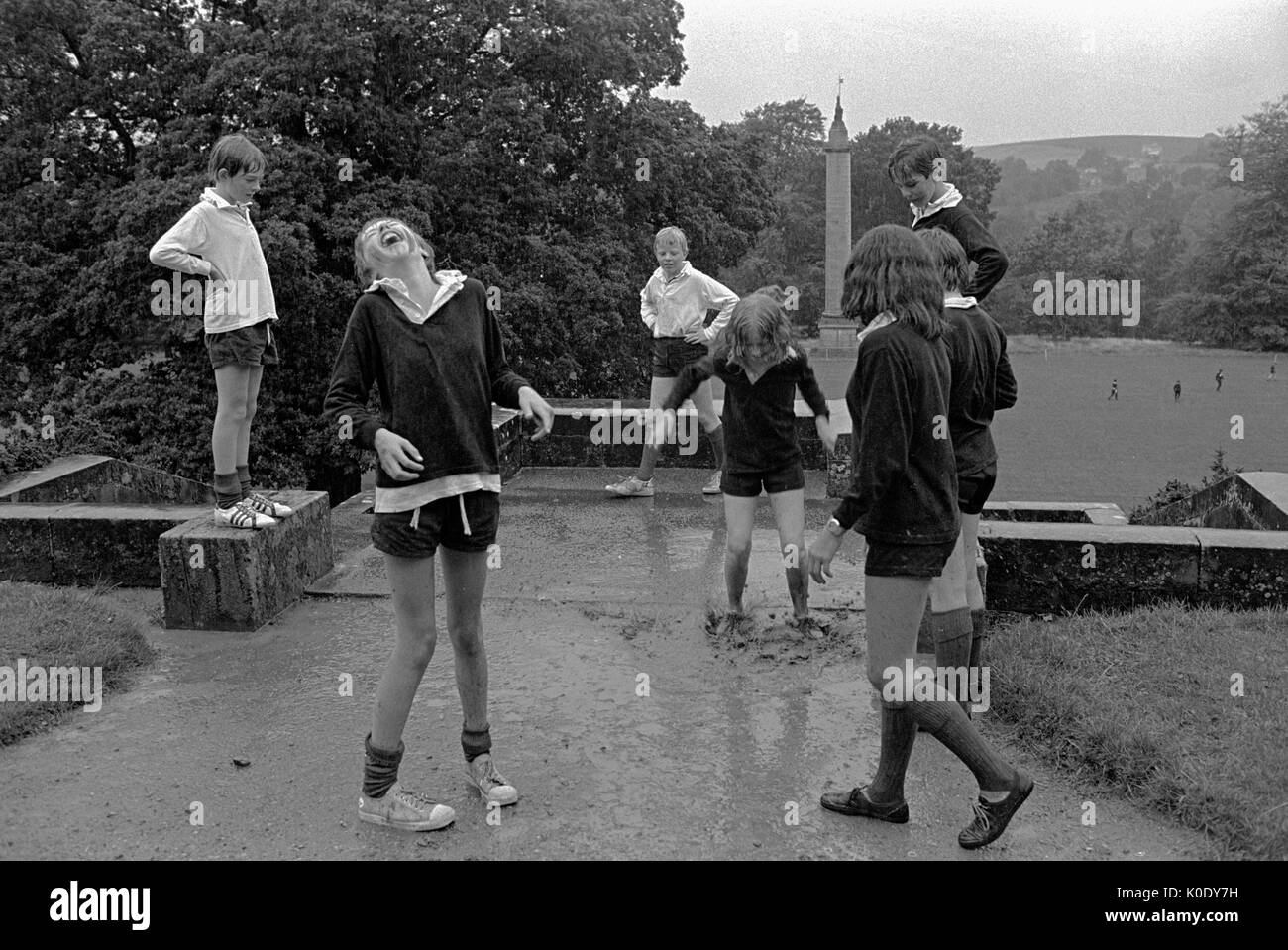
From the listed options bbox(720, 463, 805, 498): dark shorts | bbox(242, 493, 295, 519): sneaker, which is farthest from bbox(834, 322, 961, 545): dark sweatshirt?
bbox(242, 493, 295, 519): sneaker

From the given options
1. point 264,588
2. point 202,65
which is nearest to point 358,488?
point 202,65

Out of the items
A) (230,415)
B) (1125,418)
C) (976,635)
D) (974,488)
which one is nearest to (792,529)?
(976,635)

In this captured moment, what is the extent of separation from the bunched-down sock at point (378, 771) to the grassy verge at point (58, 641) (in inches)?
62.6

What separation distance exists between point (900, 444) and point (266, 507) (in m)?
3.63

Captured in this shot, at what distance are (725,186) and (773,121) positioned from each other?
52.4 metres

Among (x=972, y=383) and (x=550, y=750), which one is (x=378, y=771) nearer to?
(x=550, y=750)

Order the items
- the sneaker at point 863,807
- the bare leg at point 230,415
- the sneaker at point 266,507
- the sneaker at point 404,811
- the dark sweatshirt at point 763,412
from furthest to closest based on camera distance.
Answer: the sneaker at point 266,507 → the bare leg at point 230,415 → the dark sweatshirt at point 763,412 → the sneaker at point 863,807 → the sneaker at point 404,811

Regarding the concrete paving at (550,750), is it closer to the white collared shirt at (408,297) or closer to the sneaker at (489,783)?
the sneaker at (489,783)

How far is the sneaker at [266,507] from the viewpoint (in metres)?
5.89

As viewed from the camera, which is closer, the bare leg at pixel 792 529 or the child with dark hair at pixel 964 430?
the child with dark hair at pixel 964 430

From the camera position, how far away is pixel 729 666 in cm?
527

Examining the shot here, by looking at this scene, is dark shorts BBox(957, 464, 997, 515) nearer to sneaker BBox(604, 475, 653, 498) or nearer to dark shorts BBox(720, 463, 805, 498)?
dark shorts BBox(720, 463, 805, 498)

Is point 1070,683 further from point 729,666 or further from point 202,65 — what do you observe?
point 202,65

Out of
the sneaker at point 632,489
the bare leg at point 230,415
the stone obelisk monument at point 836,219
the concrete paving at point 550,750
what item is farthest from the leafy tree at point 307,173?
the stone obelisk monument at point 836,219
